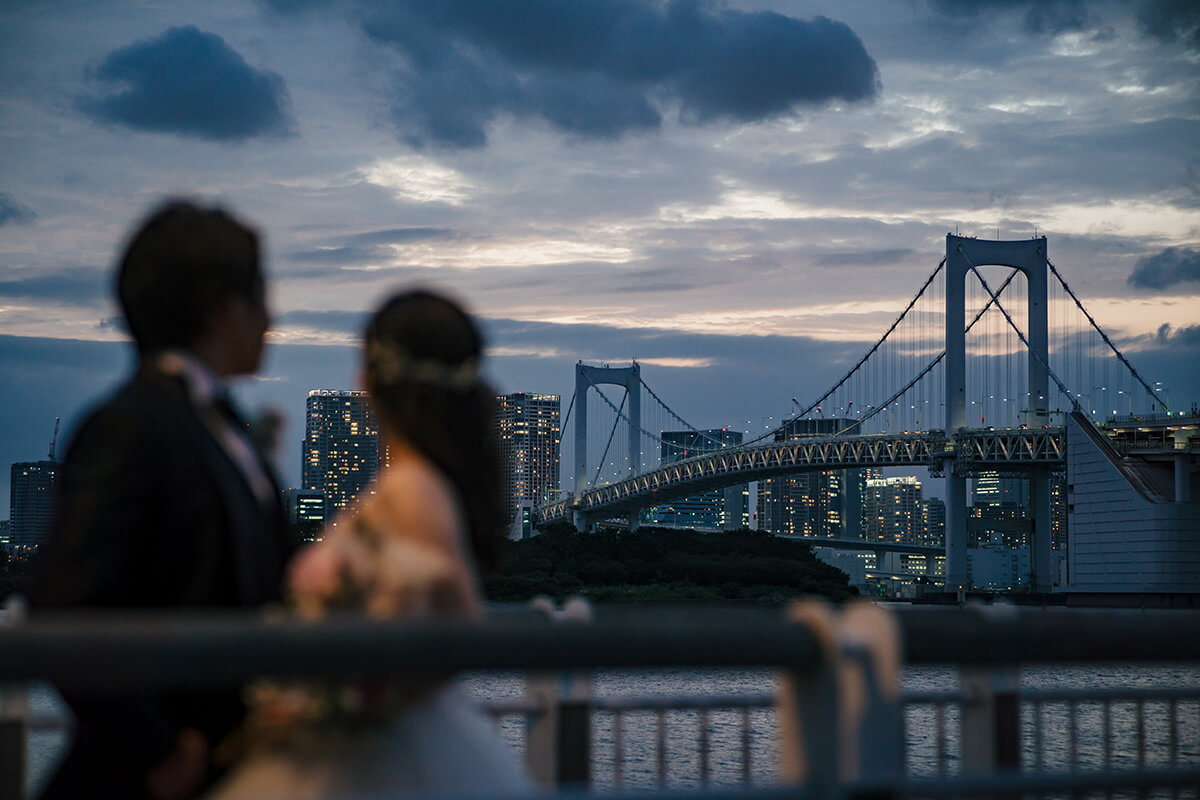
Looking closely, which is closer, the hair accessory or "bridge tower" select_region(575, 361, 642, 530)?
the hair accessory

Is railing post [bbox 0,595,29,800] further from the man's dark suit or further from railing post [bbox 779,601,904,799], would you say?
railing post [bbox 779,601,904,799]

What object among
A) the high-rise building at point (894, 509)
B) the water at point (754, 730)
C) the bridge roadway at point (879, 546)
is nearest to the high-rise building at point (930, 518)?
the high-rise building at point (894, 509)

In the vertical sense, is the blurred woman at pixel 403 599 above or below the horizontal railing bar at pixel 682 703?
above

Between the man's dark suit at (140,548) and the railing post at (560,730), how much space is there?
130 centimetres

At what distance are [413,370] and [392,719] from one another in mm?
442

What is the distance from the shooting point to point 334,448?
87812 millimetres

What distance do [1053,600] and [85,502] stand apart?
42.2m

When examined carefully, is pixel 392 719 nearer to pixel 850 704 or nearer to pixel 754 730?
pixel 850 704

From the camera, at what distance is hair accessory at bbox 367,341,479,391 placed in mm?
1594

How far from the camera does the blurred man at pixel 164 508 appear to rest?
1435 mm

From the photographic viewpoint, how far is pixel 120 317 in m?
1.70

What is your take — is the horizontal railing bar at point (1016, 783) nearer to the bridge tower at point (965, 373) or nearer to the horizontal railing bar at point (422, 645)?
the horizontal railing bar at point (422, 645)

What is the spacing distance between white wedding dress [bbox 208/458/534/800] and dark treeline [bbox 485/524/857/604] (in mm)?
38609

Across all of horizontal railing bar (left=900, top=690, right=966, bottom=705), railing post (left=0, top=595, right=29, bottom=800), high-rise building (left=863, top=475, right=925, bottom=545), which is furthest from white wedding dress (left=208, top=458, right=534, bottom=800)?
high-rise building (left=863, top=475, right=925, bottom=545)
